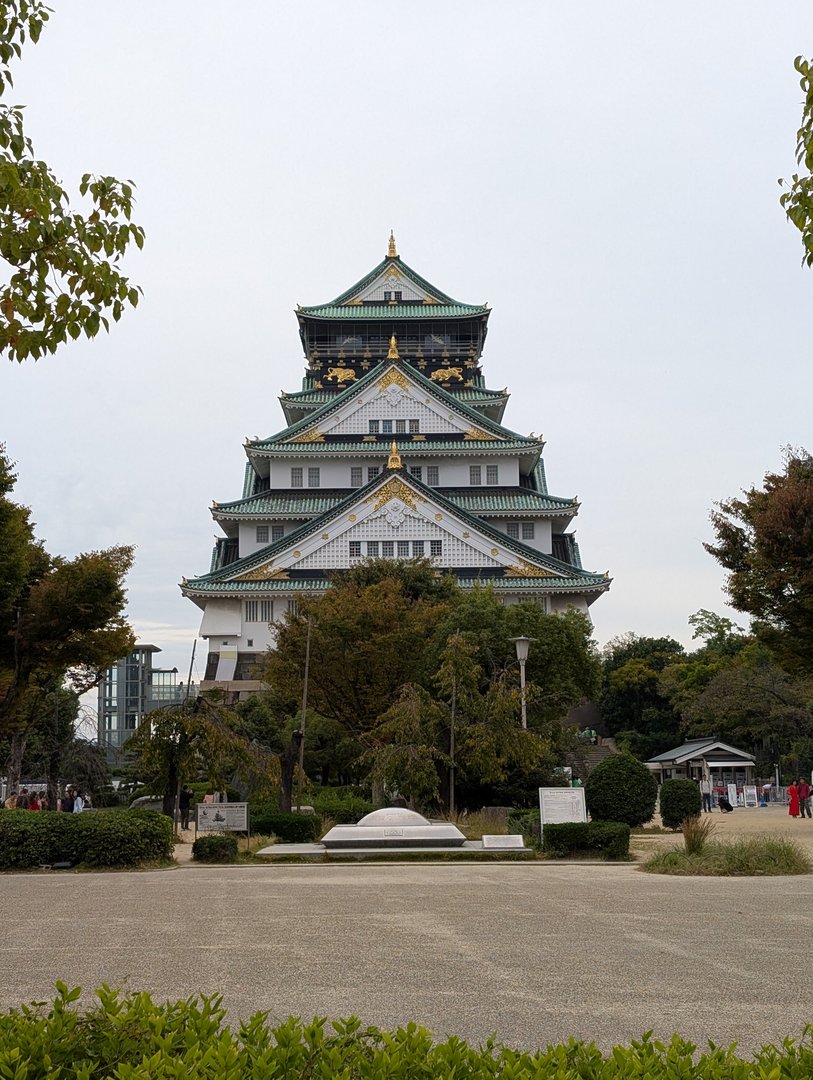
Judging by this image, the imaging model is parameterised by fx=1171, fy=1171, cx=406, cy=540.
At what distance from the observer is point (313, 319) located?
249 ft

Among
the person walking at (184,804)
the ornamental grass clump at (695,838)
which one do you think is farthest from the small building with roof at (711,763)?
the ornamental grass clump at (695,838)

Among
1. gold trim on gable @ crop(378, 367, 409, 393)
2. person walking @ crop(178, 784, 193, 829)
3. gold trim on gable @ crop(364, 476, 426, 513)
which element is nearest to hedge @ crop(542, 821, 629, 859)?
person walking @ crop(178, 784, 193, 829)

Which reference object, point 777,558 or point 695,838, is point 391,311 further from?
point 695,838

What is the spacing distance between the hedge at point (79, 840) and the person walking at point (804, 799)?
19699mm

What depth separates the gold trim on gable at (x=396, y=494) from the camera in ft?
202

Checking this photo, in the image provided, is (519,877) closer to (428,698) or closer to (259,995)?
(259,995)

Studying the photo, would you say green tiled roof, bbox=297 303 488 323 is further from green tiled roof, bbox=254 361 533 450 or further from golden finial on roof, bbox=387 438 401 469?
golden finial on roof, bbox=387 438 401 469

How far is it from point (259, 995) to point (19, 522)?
2142 centimetres

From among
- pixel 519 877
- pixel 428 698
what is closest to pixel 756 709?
pixel 428 698

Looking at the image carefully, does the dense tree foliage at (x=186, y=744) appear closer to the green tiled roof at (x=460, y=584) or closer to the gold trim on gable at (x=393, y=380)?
the green tiled roof at (x=460, y=584)

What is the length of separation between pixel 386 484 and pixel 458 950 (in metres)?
51.6

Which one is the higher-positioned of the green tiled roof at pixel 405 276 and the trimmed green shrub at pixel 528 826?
the green tiled roof at pixel 405 276

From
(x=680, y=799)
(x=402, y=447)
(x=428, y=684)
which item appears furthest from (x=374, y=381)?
(x=680, y=799)

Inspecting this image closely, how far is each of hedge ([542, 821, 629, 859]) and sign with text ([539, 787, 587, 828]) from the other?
40 centimetres
